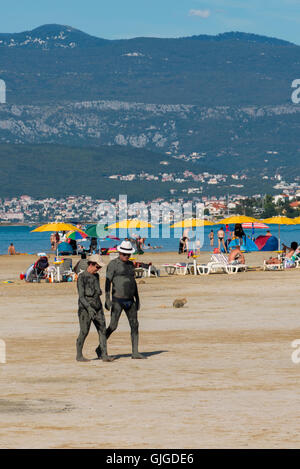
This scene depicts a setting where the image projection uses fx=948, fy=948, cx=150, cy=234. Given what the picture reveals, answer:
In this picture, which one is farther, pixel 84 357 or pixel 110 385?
pixel 84 357

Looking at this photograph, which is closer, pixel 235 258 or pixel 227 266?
pixel 227 266

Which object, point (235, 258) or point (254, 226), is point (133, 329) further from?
point (254, 226)

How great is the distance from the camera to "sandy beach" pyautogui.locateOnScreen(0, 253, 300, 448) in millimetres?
7934

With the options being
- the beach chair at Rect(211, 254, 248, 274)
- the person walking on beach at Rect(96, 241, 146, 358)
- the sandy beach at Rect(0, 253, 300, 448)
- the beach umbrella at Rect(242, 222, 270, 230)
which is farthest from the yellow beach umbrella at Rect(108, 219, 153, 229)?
the person walking on beach at Rect(96, 241, 146, 358)

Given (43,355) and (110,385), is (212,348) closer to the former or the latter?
(43,355)

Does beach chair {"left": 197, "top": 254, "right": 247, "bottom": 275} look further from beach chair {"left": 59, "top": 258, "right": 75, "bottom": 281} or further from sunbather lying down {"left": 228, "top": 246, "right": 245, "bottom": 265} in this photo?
beach chair {"left": 59, "top": 258, "right": 75, "bottom": 281}

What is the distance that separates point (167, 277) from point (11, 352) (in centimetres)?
1935

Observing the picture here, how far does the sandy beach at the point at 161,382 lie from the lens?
7934mm

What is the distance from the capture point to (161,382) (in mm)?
10688

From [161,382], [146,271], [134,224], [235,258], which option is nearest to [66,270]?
[146,271]
